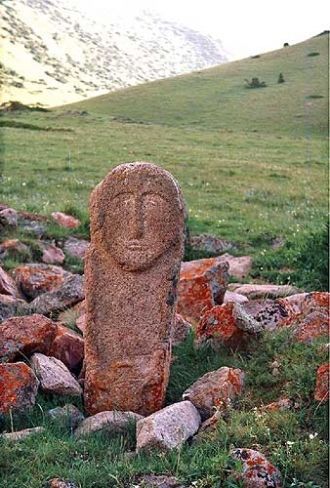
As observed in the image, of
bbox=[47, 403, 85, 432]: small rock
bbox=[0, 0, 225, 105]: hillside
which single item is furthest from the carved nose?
bbox=[0, 0, 225, 105]: hillside

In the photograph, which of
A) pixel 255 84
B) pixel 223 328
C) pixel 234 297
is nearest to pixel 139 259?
pixel 223 328

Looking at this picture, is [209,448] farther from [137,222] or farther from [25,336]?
[25,336]

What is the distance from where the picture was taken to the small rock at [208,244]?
13062 mm

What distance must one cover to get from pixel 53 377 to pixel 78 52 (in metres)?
117

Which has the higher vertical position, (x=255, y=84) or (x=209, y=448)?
(x=255, y=84)

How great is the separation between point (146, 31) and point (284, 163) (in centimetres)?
14223

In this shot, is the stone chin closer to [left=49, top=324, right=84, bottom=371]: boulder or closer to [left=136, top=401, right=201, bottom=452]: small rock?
[left=49, top=324, right=84, bottom=371]: boulder

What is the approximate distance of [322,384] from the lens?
6379mm

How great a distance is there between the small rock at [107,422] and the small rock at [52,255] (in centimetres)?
545

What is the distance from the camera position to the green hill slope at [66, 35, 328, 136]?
1762 inches

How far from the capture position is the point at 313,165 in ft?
91.6

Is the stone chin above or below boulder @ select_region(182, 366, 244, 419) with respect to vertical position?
above

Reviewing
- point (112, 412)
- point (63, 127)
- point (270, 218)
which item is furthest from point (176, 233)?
point (63, 127)

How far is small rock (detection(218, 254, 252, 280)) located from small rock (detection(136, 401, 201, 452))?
5.67 meters
